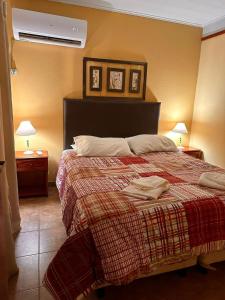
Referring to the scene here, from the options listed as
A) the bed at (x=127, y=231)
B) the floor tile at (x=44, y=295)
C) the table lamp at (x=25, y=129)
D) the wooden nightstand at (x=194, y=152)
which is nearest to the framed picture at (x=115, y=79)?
the table lamp at (x=25, y=129)

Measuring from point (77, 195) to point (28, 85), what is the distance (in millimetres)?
1980

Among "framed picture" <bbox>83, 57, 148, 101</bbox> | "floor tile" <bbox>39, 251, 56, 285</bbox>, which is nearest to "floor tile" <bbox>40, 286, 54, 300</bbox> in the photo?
"floor tile" <bbox>39, 251, 56, 285</bbox>

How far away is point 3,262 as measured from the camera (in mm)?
1290

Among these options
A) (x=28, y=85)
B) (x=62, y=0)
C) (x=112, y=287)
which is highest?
(x=62, y=0)

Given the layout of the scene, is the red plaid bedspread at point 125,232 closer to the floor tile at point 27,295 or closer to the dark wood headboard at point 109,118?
the floor tile at point 27,295

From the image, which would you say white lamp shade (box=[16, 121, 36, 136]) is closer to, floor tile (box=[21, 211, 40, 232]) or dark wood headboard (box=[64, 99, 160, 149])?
dark wood headboard (box=[64, 99, 160, 149])

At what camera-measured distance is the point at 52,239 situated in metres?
2.18

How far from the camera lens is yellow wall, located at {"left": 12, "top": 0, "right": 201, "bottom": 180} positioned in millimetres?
2975

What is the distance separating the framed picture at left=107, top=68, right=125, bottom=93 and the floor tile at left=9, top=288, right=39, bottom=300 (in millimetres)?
2678

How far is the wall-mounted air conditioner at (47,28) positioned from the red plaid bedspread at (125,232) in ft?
6.41

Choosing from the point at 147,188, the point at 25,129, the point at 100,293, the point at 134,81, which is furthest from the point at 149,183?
the point at 134,81

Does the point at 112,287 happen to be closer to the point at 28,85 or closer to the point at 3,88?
the point at 3,88

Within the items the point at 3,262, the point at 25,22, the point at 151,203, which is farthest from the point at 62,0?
the point at 3,262

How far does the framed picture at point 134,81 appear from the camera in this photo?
11.2ft
